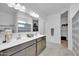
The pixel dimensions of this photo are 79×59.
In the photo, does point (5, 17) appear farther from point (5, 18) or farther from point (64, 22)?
point (64, 22)

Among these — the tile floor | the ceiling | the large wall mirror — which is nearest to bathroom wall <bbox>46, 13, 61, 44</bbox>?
the ceiling

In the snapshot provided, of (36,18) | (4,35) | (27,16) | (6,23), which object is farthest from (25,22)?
(4,35)

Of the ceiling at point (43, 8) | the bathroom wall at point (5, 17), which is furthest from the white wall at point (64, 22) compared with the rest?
A: the bathroom wall at point (5, 17)

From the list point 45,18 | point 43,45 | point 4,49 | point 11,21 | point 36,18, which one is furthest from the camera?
point 43,45

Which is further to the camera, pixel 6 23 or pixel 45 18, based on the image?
pixel 45 18

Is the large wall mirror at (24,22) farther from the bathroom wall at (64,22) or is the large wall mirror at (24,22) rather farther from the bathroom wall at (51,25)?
the bathroom wall at (64,22)

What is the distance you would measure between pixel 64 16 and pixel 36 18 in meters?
3.09

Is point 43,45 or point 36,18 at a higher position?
point 36,18

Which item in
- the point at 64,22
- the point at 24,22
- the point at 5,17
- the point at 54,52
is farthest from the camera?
the point at 64,22

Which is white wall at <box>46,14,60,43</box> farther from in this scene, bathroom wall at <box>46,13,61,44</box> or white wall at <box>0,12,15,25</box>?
white wall at <box>0,12,15,25</box>

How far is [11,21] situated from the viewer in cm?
210

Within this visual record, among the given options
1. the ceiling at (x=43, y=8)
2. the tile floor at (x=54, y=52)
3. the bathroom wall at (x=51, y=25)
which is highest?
the ceiling at (x=43, y=8)

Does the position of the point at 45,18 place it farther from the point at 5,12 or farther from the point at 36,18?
the point at 5,12

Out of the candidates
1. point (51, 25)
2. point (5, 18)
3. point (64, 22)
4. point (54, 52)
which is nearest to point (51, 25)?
point (51, 25)
